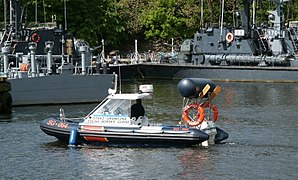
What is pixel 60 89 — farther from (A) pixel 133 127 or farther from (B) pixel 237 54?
(B) pixel 237 54

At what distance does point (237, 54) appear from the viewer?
224ft

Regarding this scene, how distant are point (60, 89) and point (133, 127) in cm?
1604

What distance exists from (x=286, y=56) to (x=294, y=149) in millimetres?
35827

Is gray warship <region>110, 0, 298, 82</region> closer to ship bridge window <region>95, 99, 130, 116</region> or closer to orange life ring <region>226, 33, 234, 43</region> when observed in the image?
orange life ring <region>226, 33, 234, 43</region>

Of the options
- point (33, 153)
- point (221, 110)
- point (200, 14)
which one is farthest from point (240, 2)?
point (33, 153)

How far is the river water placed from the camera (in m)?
26.3

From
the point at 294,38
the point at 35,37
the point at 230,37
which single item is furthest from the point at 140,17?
the point at 35,37

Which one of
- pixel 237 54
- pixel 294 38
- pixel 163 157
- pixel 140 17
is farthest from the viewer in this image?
pixel 140 17

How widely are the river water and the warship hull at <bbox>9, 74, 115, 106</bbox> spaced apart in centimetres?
412

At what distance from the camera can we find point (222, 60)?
6806cm

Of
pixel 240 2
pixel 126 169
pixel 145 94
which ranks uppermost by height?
pixel 240 2

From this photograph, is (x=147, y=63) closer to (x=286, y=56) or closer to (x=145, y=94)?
(x=286, y=56)

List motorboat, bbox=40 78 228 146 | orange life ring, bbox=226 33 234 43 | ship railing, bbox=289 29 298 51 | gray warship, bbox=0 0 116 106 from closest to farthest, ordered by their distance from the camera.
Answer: motorboat, bbox=40 78 228 146 → gray warship, bbox=0 0 116 106 → orange life ring, bbox=226 33 234 43 → ship railing, bbox=289 29 298 51

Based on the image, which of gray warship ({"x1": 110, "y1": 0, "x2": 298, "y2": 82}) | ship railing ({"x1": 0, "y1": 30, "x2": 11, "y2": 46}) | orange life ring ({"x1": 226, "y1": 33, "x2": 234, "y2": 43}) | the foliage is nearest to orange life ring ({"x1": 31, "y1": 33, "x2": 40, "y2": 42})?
ship railing ({"x1": 0, "y1": 30, "x2": 11, "y2": 46})
